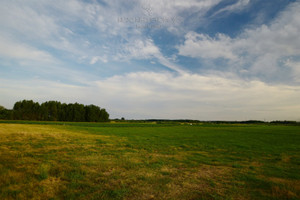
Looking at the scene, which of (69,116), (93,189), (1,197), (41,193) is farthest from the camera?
(69,116)

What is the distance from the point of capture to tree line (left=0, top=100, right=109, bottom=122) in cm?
11119

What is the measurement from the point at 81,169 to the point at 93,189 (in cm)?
317

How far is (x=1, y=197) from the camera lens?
6.06 metres

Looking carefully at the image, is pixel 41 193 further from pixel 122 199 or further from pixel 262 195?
pixel 262 195

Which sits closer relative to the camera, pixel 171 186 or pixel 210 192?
pixel 210 192

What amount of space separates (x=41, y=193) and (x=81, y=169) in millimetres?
3207

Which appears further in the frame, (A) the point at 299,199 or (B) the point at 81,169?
(B) the point at 81,169

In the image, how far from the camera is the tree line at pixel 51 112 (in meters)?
111

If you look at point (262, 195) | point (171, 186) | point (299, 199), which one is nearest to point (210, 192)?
point (171, 186)

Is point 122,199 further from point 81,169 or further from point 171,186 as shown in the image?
point 81,169

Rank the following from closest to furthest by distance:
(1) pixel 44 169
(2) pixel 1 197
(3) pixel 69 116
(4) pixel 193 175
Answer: (2) pixel 1 197
(1) pixel 44 169
(4) pixel 193 175
(3) pixel 69 116

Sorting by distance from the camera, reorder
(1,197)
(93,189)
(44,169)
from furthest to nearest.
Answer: (44,169) → (93,189) → (1,197)

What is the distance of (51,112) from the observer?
123m

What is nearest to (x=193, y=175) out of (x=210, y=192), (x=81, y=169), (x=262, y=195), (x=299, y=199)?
(x=210, y=192)
